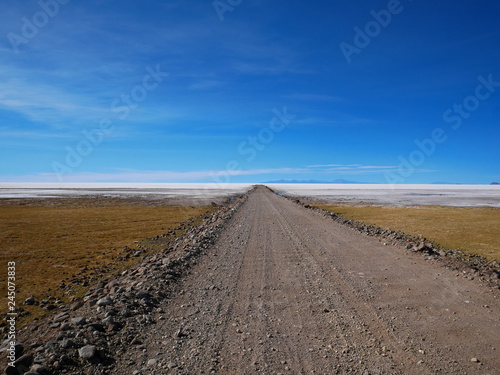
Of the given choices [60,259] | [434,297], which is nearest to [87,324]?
[434,297]

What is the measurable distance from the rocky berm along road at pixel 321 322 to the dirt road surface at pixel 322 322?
2 cm

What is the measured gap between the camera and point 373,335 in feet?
17.5

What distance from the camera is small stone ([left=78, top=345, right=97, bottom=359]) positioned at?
4.61 meters

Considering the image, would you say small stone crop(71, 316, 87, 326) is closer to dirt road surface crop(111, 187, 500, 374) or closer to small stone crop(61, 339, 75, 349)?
small stone crop(61, 339, 75, 349)

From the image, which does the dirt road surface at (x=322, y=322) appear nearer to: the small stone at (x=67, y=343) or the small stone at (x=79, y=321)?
the small stone at (x=67, y=343)

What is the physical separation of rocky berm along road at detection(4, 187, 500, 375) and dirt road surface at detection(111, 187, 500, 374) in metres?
0.02

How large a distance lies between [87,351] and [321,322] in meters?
4.18

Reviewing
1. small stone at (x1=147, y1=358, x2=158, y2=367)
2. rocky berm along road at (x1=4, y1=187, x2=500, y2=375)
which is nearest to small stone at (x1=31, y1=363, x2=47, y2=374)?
rocky berm along road at (x1=4, y1=187, x2=500, y2=375)

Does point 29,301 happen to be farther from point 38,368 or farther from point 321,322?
point 321,322

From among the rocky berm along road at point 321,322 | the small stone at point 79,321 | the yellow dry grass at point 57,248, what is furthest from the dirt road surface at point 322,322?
the yellow dry grass at point 57,248

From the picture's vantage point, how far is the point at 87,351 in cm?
467

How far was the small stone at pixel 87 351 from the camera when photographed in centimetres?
461

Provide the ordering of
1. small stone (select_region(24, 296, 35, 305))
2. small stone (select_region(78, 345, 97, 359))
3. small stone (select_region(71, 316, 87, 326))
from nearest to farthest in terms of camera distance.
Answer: small stone (select_region(78, 345, 97, 359)) → small stone (select_region(71, 316, 87, 326)) → small stone (select_region(24, 296, 35, 305))

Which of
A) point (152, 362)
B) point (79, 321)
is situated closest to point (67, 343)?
point (79, 321)
